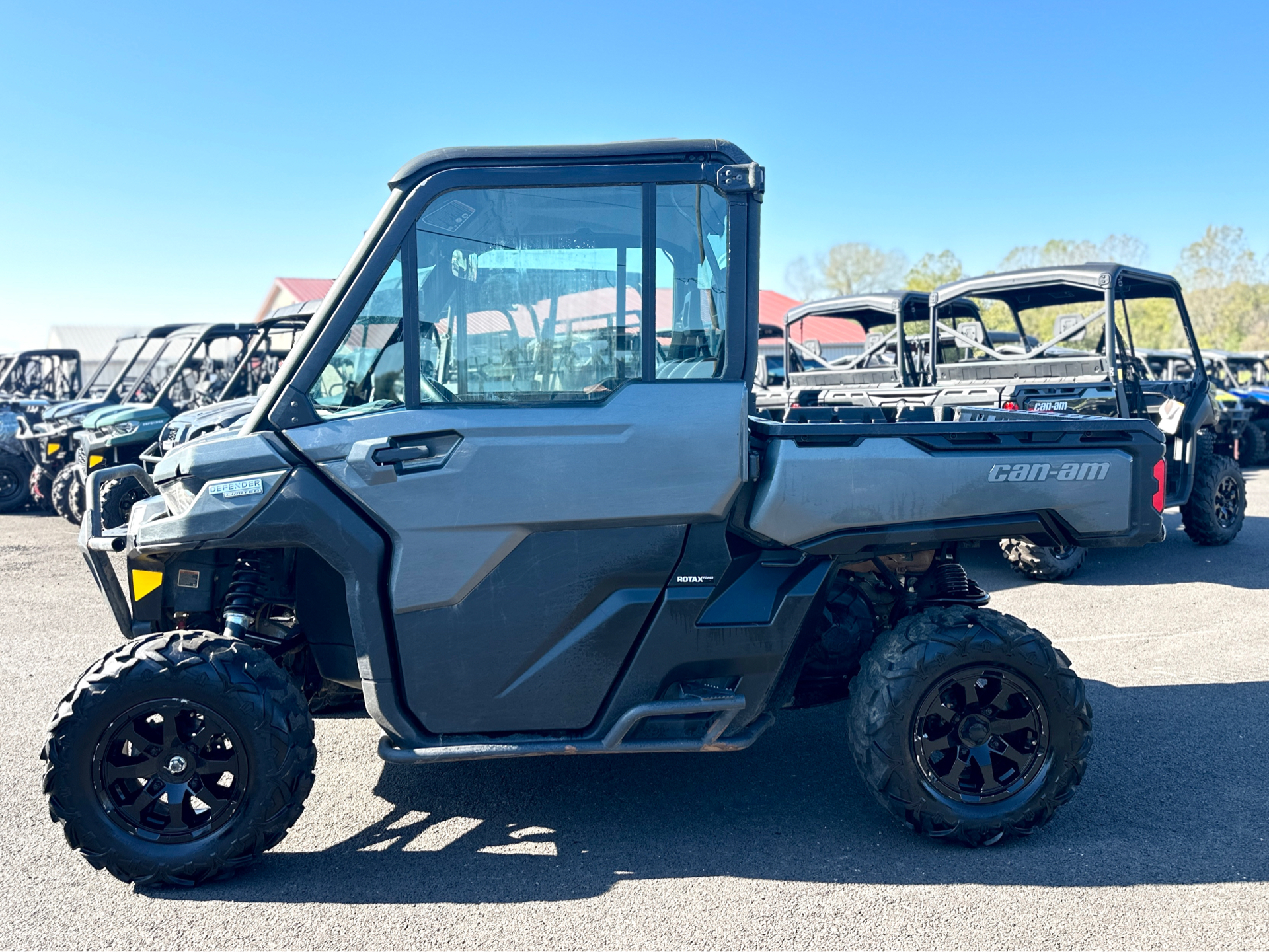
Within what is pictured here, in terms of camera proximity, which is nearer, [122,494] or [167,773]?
[167,773]

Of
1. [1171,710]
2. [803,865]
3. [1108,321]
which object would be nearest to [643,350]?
[803,865]

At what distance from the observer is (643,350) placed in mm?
3158

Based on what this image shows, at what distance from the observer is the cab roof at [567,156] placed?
3105mm

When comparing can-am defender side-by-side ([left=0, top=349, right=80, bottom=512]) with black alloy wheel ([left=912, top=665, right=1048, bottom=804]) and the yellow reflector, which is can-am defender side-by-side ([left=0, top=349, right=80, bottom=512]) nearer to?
the yellow reflector

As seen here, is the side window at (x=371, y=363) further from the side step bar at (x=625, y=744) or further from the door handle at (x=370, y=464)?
the side step bar at (x=625, y=744)

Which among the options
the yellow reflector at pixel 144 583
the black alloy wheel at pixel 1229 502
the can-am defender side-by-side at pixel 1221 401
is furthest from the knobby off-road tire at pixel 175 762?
the can-am defender side-by-side at pixel 1221 401

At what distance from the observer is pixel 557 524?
3.13 meters

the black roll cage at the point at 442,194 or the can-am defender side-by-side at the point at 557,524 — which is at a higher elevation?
the black roll cage at the point at 442,194

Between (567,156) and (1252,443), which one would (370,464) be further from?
(1252,443)

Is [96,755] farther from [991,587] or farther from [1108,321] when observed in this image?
[1108,321]

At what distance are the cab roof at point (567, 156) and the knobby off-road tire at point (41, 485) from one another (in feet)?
36.4

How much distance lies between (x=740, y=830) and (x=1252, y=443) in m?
16.7

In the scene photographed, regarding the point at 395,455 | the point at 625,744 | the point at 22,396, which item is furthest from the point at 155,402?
the point at 625,744

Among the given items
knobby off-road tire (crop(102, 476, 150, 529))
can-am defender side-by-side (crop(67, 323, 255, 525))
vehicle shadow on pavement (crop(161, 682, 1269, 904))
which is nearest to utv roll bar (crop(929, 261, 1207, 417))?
vehicle shadow on pavement (crop(161, 682, 1269, 904))
